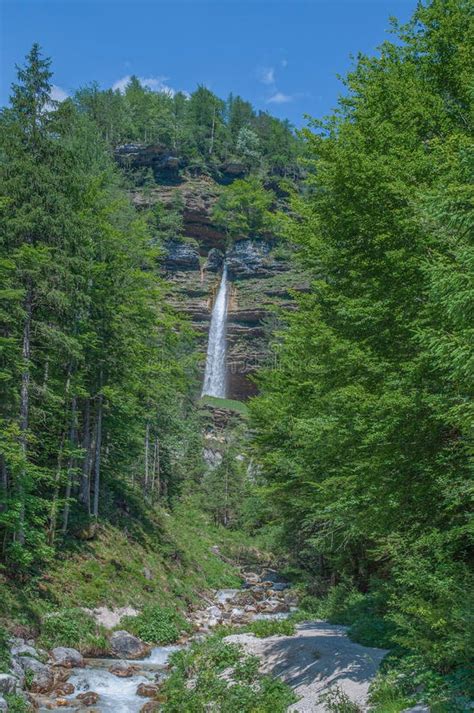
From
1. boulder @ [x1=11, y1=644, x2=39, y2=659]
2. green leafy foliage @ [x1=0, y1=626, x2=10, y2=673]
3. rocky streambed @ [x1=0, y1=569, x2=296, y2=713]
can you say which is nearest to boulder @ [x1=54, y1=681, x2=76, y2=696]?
rocky streambed @ [x1=0, y1=569, x2=296, y2=713]

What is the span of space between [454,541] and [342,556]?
10.3 m

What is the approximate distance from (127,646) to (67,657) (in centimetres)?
240

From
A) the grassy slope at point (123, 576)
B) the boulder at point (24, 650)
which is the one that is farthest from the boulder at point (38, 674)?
the grassy slope at point (123, 576)

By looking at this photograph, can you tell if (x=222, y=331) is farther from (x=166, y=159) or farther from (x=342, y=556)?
(x=342, y=556)

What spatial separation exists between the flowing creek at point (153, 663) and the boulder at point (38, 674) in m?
0.49

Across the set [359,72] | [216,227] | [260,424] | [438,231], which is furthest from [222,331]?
[438,231]

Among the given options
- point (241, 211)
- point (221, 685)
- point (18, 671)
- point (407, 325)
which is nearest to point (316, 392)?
point (407, 325)

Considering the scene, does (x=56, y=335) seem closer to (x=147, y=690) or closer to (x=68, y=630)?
(x=68, y=630)

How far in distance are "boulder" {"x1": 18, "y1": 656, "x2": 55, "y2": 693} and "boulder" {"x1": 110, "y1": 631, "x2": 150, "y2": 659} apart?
2994 mm

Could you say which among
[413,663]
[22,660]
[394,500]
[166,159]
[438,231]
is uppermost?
[166,159]

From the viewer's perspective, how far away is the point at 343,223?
34.0 feet

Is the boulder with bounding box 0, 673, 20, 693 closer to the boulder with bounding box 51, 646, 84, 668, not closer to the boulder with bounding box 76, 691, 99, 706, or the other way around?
the boulder with bounding box 76, 691, 99, 706

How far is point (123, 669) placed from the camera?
13.3m

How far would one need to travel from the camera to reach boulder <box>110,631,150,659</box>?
14867mm
